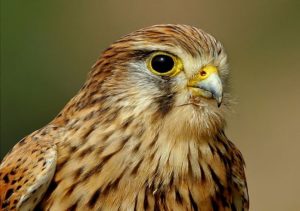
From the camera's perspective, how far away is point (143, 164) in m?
5.72

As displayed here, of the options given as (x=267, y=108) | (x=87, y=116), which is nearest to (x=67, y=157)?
(x=87, y=116)

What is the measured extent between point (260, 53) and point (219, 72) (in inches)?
337

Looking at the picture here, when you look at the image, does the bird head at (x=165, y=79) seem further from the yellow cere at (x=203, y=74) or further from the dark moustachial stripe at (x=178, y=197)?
the dark moustachial stripe at (x=178, y=197)

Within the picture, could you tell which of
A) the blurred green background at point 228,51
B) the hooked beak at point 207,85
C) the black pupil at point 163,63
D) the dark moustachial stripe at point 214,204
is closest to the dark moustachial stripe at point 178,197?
the dark moustachial stripe at point 214,204

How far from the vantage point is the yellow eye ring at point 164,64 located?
18.8ft

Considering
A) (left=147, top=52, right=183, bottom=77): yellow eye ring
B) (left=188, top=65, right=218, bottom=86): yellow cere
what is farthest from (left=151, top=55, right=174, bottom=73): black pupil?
(left=188, top=65, right=218, bottom=86): yellow cere

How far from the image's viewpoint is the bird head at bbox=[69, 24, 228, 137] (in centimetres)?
568

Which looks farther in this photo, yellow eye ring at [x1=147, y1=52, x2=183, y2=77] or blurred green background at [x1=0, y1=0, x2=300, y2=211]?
blurred green background at [x1=0, y1=0, x2=300, y2=211]

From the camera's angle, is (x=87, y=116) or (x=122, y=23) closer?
(x=87, y=116)

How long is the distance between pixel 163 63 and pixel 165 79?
0.08 meters

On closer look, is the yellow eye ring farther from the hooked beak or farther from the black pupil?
the hooked beak

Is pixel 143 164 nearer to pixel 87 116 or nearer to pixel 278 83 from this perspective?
pixel 87 116

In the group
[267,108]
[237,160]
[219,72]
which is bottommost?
[267,108]

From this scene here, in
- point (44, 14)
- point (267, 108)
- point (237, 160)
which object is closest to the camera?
point (237, 160)
